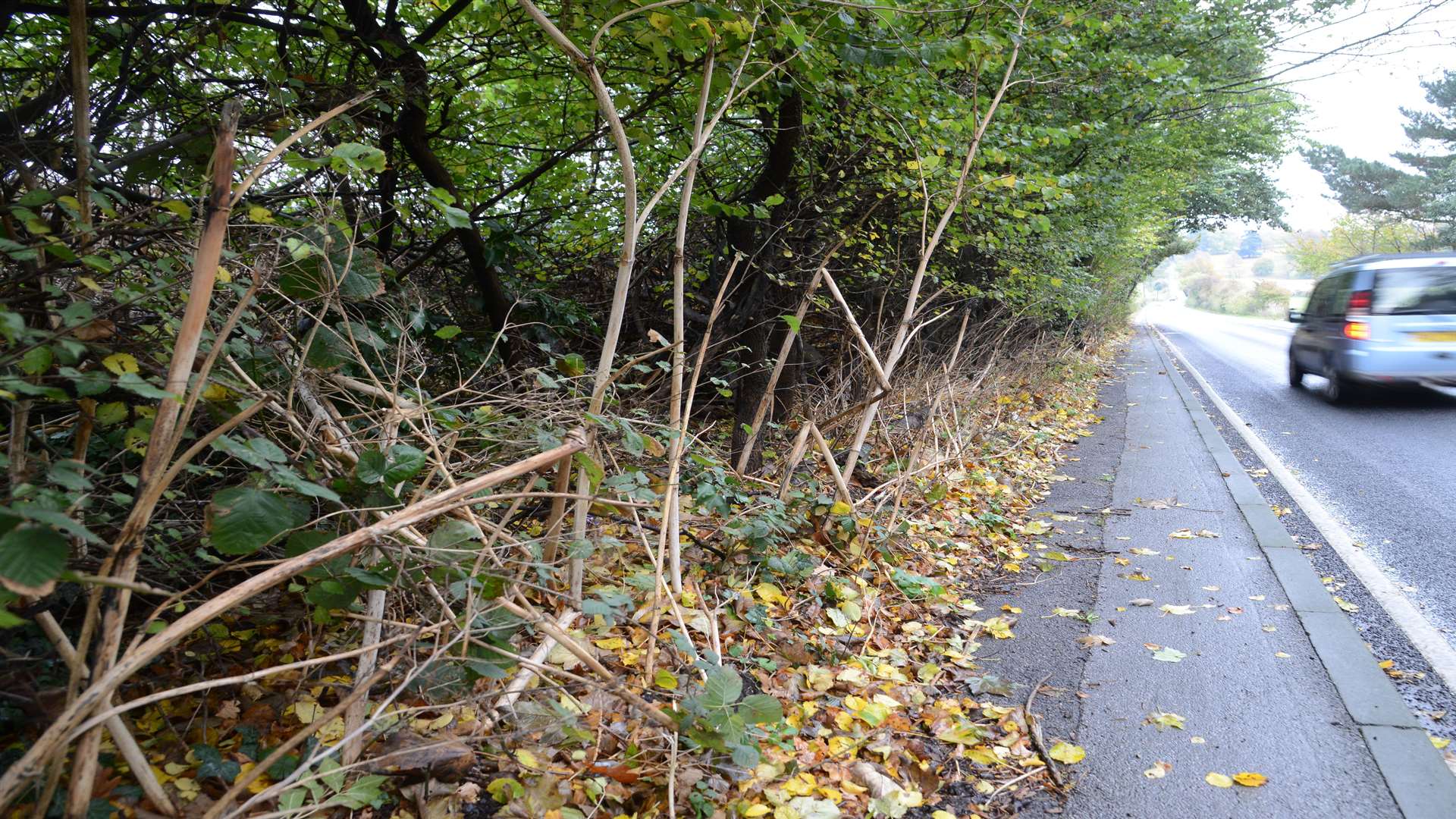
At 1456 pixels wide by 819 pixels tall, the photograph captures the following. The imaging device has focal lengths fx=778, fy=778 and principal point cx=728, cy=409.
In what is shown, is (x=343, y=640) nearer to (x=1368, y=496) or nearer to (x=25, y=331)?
(x=25, y=331)

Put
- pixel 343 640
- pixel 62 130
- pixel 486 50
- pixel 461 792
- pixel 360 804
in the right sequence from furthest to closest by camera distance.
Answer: pixel 486 50, pixel 62 130, pixel 343 640, pixel 461 792, pixel 360 804

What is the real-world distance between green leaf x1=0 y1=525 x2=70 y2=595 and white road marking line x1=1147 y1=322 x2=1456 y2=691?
4.54 meters

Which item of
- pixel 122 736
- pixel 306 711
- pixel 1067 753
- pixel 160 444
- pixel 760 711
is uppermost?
pixel 160 444

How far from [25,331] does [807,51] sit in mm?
3598

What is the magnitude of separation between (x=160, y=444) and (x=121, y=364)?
0.31 metres

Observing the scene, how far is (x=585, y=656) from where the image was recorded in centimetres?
236

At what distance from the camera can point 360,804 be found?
2002mm

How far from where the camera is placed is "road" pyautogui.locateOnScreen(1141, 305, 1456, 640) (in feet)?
14.8

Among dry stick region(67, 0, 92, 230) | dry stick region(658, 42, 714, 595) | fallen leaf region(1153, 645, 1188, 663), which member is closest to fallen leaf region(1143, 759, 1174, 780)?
fallen leaf region(1153, 645, 1188, 663)

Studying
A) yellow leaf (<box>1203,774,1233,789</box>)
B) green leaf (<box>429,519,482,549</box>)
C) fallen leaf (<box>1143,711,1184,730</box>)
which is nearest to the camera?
green leaf (<box>429,519,482,549</box>)

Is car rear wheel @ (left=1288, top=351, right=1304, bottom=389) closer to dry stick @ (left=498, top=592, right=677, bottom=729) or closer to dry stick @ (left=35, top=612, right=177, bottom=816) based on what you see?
dry stick @ (left=498, top=592, right=677, bottom=729)

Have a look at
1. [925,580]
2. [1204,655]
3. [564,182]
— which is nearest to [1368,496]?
[1204,655]

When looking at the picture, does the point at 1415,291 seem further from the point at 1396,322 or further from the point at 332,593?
the point at 332,593

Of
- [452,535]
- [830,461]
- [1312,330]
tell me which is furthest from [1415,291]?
[452,535]
